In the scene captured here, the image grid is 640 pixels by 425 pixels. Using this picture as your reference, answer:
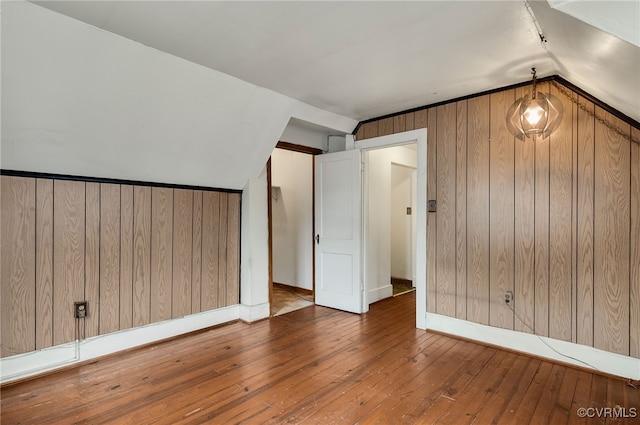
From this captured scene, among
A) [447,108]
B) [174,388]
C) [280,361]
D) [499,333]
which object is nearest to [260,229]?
[280,361]

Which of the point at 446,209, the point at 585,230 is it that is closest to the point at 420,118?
the point at 446,209

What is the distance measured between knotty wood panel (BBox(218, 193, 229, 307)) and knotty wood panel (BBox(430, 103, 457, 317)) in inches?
90.5

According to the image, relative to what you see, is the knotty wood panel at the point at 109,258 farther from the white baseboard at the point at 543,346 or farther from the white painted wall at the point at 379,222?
the white baseboard at the point at 543,346

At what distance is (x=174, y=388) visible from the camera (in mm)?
2291

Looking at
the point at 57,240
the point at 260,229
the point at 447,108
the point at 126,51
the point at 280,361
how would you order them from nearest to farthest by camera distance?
the point at 126,51 → the point at 57,240 → the point at 280,361 → the point at 447,108 → the point at 260,229

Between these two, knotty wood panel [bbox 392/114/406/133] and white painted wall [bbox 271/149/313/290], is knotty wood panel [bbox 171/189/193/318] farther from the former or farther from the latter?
knotty wood panel [bbox 392/114/406/133]

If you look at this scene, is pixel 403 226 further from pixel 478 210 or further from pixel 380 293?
pixel 478 210

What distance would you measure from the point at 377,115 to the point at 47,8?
2.97 metres

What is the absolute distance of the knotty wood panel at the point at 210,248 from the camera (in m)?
3.44

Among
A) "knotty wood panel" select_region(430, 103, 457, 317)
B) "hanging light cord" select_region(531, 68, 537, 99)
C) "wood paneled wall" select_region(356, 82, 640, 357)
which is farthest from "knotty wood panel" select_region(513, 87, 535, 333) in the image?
"knotty wood panel" select_region(430, 103, 457, 317)

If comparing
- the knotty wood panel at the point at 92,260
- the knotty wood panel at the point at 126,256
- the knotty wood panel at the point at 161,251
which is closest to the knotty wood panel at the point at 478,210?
the knotty wood panel at the point at 161,251

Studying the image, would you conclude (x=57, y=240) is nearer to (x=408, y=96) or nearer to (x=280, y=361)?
(x=280, y=361)

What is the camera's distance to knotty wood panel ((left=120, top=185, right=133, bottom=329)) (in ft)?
9.45

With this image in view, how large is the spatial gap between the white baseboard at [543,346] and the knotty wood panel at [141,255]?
9.26 ft
